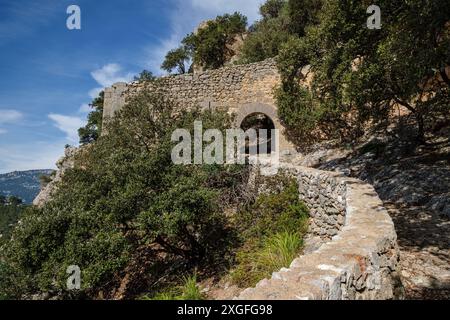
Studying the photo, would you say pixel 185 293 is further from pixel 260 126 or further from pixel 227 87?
pixel 260 126

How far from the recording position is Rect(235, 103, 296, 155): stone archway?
13680 millimetres

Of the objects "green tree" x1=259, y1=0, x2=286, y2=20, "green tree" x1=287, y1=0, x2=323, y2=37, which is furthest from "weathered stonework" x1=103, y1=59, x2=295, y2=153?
"green tree" x1=259, y1=0, x2=286, y2=20

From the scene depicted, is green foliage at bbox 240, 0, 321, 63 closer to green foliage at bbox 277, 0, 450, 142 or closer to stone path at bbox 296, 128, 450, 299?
stone path at bbox 296, 128, 450, 299

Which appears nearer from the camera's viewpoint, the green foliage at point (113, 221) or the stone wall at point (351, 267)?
the stone wall at point (351, 267)

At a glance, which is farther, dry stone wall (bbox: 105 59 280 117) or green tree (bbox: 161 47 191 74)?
green tree (bbox: 161 47 191 74)

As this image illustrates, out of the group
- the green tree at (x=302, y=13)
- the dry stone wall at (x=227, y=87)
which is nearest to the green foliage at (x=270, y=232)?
the dry stone wall at (x=227, y=87)

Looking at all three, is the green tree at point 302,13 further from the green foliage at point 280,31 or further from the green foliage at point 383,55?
the green foliage at point 383,55

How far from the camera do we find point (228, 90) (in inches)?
573

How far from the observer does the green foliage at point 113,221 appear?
547 centimetres

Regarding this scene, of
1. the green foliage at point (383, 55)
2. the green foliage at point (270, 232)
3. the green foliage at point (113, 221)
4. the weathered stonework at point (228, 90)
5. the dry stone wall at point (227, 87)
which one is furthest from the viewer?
the dry stone wall at point (227, 87)

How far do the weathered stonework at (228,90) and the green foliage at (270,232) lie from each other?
6.95m

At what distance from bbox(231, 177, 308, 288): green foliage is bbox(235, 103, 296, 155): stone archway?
19.4 ft

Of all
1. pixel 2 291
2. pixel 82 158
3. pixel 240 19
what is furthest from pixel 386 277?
pixel 240 19
